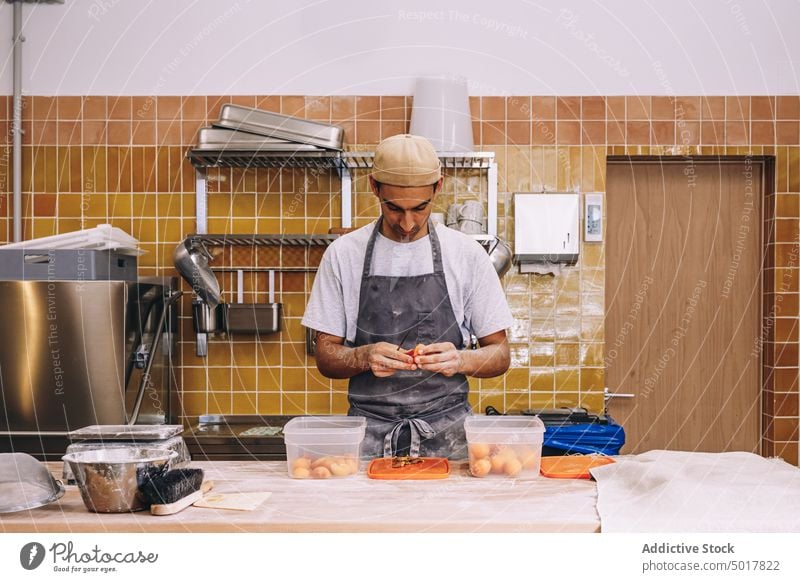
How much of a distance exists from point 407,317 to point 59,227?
175 centimetres

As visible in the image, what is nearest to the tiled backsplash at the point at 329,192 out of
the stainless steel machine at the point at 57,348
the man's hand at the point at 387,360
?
the stainless steel machine at the point at 57,348

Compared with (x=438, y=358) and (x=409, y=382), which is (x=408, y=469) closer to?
(x=438, y=358)

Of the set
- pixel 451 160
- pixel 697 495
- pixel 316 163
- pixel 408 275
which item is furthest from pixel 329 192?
pixel 697 495

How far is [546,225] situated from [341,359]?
1343 mm

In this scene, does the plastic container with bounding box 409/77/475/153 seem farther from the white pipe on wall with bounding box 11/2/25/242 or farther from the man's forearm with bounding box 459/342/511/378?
the white pipe on wall with bounding box 11/2/25/242

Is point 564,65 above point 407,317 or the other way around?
above

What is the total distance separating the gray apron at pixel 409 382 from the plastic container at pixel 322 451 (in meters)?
0.36

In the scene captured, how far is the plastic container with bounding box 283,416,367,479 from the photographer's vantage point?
1.39 m
